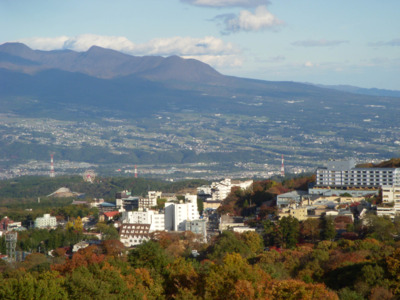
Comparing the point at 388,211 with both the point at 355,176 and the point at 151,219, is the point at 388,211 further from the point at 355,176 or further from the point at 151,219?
the point at 151,219

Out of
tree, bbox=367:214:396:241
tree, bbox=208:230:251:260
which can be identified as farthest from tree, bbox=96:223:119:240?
tree, bbox=367:214:396:241

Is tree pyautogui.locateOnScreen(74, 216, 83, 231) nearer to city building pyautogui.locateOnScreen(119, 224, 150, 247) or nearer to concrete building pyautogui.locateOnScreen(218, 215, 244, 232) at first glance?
city building pyautogui.locateOnScreen(119, 224, 150, 247)

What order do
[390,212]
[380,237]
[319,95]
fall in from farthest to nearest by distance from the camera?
[319,95], [390,212], [380,237]

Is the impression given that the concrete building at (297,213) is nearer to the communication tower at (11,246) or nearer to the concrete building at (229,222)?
the concrete building at (229,222)

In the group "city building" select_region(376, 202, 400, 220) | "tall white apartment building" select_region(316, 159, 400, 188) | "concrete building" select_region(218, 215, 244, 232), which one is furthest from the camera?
"tall white apartment building" select_region(316, 159, 400, 188)

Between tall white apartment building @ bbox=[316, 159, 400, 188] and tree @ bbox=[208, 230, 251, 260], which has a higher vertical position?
tall white apartment building @ bbox=[316, 159, 400, 188]

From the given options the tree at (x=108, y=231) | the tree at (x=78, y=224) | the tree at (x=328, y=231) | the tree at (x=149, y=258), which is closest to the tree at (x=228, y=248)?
the tree at (x=149, y=258)

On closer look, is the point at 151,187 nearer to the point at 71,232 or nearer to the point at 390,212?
the point at 71,232

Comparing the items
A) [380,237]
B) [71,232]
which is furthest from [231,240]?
[71,232]
